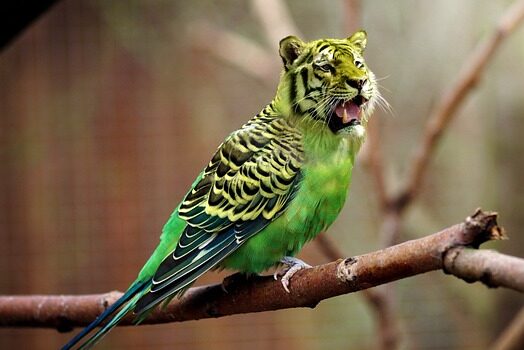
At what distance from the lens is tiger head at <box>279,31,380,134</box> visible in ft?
4.35

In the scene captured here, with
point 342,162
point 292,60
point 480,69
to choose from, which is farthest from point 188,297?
point 480,69

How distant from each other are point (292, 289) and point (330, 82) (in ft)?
1.23

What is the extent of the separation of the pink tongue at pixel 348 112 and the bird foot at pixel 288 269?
0.91 ft

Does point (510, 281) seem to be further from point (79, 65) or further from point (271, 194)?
point (79, 65)

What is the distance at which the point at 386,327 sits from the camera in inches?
105

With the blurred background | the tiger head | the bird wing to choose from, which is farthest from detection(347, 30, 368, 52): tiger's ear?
the blurred background

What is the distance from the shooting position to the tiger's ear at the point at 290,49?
1.41m

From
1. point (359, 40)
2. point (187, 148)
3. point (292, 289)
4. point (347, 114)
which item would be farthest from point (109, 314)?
point (187, 148)

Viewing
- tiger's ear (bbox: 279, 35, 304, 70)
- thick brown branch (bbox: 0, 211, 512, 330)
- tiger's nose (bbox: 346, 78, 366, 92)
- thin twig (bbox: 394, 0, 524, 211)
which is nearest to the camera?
thick brown branch (bbox: 0, 211, 512, 330)

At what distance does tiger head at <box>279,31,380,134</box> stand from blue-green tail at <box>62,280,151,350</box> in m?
0.44

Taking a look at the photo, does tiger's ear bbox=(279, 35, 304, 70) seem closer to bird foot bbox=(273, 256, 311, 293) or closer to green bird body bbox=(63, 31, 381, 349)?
green bird body bbox=(63, 31, 381, 349)

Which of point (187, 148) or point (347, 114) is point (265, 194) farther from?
point (187, 148)

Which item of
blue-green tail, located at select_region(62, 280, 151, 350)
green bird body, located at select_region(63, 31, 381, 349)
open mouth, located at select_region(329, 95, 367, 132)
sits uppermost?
open mouth, located at select_region(329, 95, 367, 132)

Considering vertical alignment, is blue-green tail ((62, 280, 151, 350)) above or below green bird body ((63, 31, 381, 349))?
below
